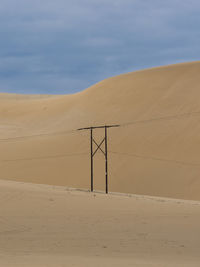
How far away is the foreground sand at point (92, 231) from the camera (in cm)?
989

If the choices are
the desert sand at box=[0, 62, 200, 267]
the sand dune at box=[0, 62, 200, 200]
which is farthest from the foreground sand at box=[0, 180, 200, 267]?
the sand dune at box=[0, 62, 200, 200]

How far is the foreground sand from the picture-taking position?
989cm

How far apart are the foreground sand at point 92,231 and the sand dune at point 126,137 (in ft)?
46.4

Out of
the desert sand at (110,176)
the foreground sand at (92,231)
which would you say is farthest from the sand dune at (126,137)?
the foreground sand at (92,231)

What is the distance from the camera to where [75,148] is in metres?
45.0

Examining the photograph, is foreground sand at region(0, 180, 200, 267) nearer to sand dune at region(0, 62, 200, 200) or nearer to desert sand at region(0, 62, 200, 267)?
desert sand at region(0, 62, 200, 267)

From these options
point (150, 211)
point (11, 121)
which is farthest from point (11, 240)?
point (11, 121)

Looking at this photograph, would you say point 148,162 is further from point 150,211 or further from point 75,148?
point 150,211

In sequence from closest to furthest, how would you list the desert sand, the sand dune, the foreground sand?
the foreground sand → the desert sand → the sand dune

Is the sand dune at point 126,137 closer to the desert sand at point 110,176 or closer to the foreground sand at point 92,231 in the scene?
the desert sand at point 110,176

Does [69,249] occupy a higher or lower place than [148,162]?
lower

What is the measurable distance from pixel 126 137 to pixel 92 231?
30.7m

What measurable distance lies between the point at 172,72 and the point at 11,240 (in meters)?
46.5

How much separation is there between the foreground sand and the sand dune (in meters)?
14.1
